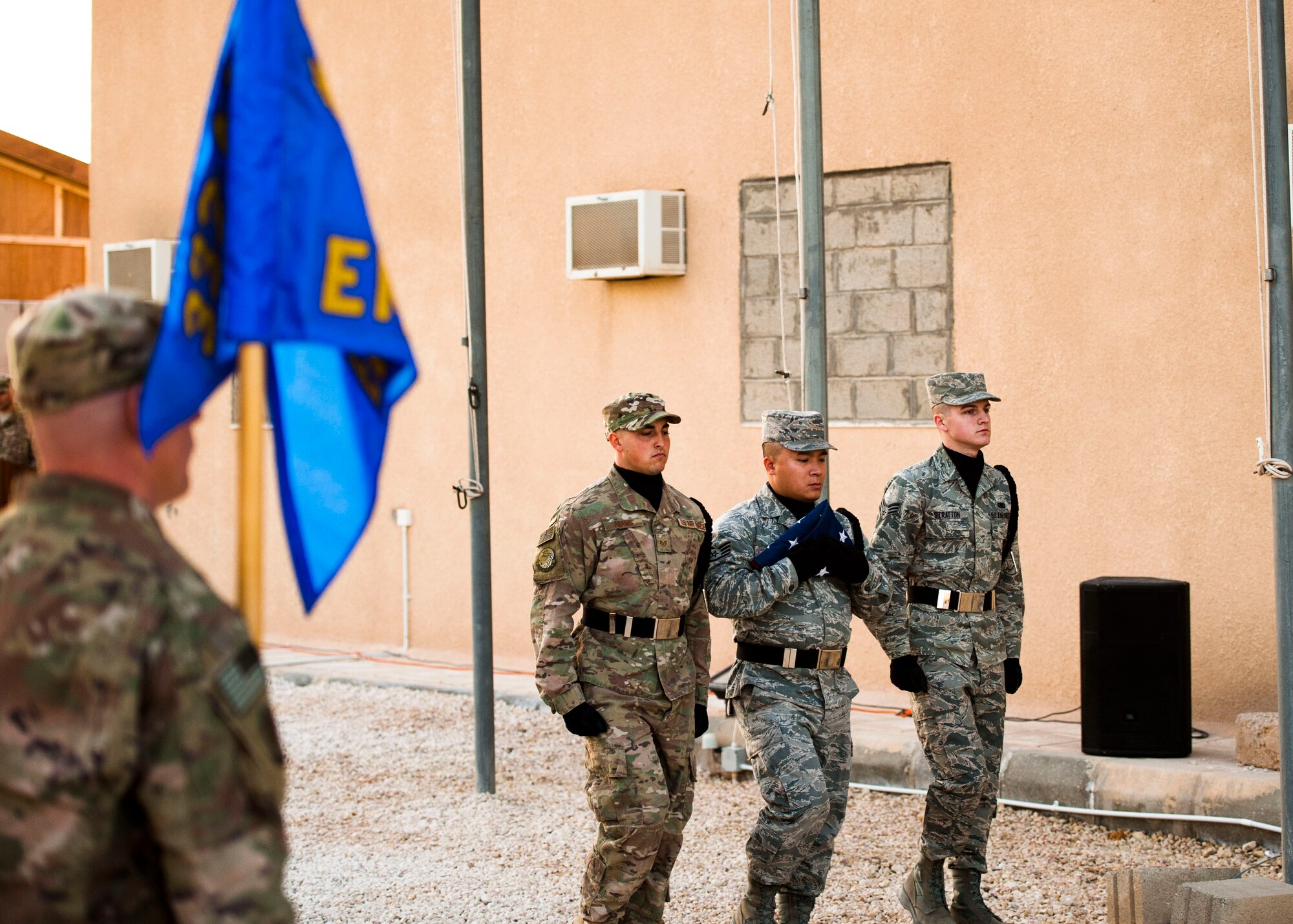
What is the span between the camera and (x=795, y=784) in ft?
17.6

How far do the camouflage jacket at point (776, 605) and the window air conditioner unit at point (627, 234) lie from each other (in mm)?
5292

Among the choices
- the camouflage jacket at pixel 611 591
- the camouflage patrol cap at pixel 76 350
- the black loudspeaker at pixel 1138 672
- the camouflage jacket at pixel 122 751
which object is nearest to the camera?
the camouflage jacket at pixel 122 751

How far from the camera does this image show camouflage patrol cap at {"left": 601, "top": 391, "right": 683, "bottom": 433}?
569 centimetres

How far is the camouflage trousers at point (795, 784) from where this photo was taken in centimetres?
536

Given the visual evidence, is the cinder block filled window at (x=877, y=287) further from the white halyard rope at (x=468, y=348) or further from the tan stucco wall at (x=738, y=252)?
the white halyard rope at (x=468, y=348)

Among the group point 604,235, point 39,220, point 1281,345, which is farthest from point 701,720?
point 39,220

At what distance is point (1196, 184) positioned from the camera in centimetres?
874

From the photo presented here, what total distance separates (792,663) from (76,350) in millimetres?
3789

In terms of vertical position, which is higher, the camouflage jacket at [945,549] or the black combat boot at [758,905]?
the camouflage jacket at [945,549]

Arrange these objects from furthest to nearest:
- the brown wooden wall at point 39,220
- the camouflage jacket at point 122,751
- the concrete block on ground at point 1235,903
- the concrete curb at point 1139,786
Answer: the brown wooden wall at point 39,220
the concrete curb at point 1139,786
the concrete block on ground at point 1235,903
the camouflage jacket at point 122,751

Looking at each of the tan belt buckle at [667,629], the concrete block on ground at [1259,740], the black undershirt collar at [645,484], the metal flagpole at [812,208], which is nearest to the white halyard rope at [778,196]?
the metal flagpole at [812,208]

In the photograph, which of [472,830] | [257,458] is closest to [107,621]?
[257,458]

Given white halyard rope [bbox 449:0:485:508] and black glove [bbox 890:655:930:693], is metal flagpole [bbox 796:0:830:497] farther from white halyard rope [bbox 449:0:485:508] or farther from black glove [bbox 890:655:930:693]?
white halyard rope [bbox 449:0:485:508]

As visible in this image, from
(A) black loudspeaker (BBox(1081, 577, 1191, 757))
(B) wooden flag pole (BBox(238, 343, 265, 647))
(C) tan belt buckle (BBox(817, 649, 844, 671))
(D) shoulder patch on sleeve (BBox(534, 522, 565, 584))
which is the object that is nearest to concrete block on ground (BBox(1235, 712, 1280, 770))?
(A) black loudspeaker (BBox(1081, 577, 1191, 757))
